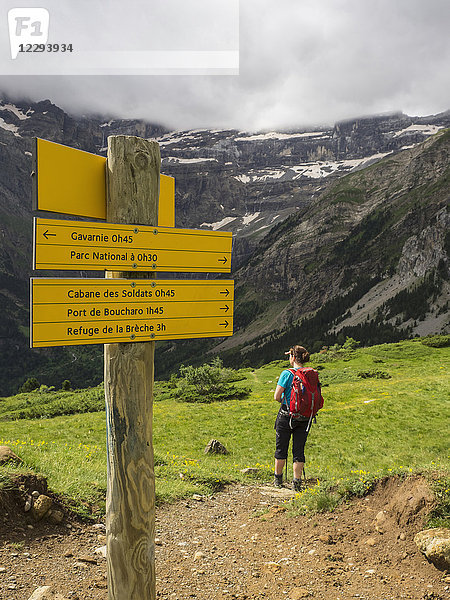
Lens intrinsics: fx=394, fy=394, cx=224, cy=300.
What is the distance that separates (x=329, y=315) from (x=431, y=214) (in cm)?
6609

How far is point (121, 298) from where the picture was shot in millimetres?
4078

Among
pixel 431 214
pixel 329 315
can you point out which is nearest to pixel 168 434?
pixel 329 315

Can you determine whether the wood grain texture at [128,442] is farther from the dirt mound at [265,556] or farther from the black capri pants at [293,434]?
the black capri pants at [293,434]

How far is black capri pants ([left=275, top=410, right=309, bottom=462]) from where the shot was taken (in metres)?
9.26

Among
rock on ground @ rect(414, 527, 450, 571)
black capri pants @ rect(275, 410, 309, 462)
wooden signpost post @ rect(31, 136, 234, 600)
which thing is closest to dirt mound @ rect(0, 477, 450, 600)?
rock on ground @ rect(414, 527, 450, 571)

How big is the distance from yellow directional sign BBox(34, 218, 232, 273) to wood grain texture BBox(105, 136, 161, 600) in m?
0.20

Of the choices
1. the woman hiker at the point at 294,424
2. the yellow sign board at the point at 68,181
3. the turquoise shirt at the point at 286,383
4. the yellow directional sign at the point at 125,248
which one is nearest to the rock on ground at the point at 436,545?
the woman hiker at the point at 294,424

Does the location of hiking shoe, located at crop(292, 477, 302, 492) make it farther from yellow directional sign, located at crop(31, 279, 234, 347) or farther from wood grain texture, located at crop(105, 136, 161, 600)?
yellow directional sign, located at crop(31, 279, 234, 347)

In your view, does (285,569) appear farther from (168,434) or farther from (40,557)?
(168,434)

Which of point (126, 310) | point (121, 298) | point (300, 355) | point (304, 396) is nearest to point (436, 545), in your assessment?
point (304, 396)

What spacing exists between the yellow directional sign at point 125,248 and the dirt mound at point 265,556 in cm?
408

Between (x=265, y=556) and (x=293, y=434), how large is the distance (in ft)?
11.9

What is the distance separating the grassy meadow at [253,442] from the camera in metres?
8.01

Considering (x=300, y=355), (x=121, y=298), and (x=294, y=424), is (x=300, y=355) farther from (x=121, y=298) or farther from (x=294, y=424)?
(x=121, y=298)
